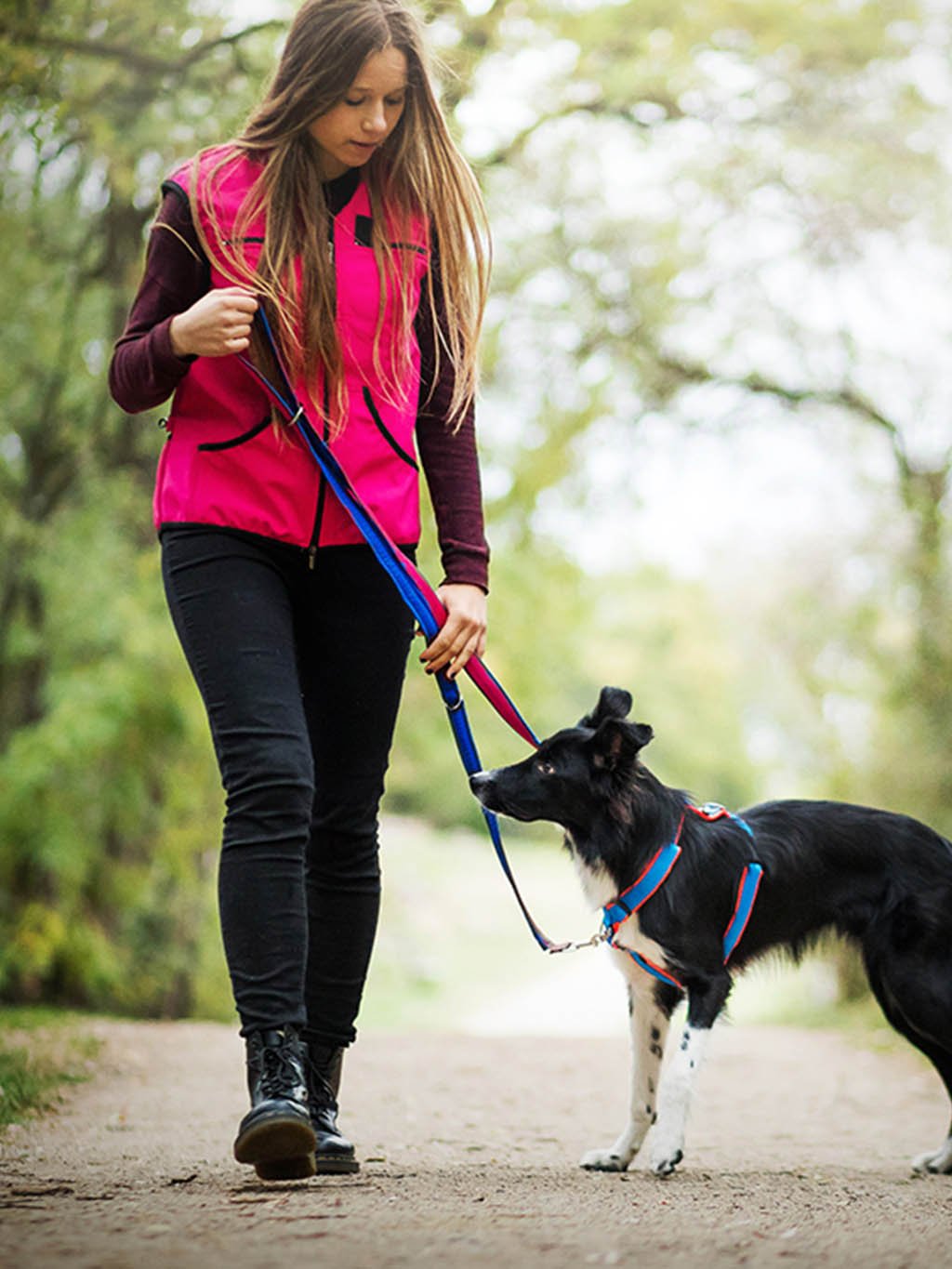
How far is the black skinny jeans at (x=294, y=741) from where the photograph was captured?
8.61ft

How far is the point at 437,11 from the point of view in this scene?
732 centimetres

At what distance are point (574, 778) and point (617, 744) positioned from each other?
0.57ft

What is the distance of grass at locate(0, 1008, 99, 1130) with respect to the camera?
4.40m

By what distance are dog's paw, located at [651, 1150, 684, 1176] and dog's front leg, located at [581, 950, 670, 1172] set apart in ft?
0.84

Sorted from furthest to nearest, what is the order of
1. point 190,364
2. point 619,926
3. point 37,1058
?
point 37,1058 < point 619,926 < point 190,364

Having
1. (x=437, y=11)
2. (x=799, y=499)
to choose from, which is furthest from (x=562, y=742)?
(x=799, y=499)

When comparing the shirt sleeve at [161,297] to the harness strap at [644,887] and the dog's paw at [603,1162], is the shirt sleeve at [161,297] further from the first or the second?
the dog's paw at [603,1162]

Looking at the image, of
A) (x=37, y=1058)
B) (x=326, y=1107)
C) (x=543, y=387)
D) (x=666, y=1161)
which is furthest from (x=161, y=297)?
(x=543, y=387)

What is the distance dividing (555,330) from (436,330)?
8974 millimetres

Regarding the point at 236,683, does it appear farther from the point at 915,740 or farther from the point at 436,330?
the point at 915,740

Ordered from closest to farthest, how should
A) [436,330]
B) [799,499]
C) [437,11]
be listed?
[436,330] → [437,11] → [799,499]

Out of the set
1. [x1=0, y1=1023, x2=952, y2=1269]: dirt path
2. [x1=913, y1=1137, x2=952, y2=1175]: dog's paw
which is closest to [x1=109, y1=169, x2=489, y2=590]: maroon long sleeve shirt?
[x1=0, y1=1023, x2=952, y2=1269]: dirt path

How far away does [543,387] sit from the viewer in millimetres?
11695

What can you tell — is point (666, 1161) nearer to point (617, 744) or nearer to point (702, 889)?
point (702, 889)
